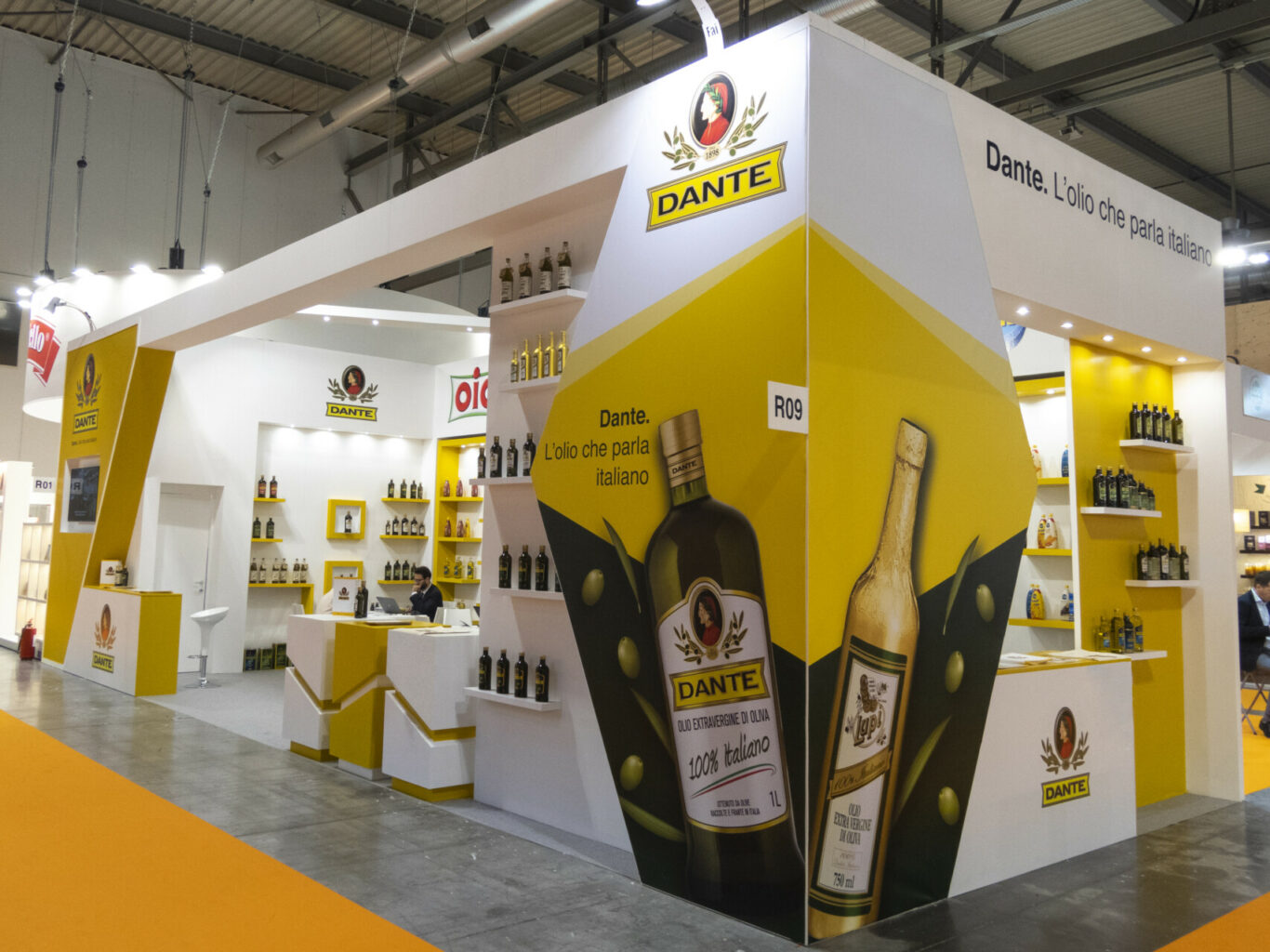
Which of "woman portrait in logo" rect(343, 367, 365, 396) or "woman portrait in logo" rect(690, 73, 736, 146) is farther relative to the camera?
"woman portrait in logo" rect(343, 367, 365, 396)

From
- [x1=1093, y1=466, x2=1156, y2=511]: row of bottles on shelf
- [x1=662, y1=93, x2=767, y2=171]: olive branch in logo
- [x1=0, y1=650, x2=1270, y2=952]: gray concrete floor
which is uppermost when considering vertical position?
[x1=662, y1=93, x2=767, y2=171]: olive branch in logo

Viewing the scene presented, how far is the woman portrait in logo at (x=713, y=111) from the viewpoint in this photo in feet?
12.7

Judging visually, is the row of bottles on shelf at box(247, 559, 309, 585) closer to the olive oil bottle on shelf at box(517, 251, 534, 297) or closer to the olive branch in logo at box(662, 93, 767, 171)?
the olive oil bottle on shelf at box(517, 251, 534, 297)

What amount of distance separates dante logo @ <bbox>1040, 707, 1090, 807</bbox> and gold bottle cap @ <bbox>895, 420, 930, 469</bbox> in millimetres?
1511

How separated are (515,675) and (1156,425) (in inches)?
157

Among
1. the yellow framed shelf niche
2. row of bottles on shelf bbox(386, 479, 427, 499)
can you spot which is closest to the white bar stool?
the yellow framed shelf niche

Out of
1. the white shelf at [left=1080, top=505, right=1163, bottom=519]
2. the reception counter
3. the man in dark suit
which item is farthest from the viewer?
the reception counter

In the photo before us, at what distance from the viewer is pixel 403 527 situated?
11047mm

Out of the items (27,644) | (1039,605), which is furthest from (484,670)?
(27,644)

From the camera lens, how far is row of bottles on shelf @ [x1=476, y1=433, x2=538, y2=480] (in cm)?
493

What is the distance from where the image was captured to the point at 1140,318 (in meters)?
5.32

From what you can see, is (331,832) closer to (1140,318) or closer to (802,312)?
(802,312)

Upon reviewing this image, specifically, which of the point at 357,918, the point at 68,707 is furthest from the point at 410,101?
the point at 357,918

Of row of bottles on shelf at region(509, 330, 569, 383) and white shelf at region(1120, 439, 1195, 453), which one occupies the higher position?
row of bottles on shelf at region(509, 330, 569, 383)
